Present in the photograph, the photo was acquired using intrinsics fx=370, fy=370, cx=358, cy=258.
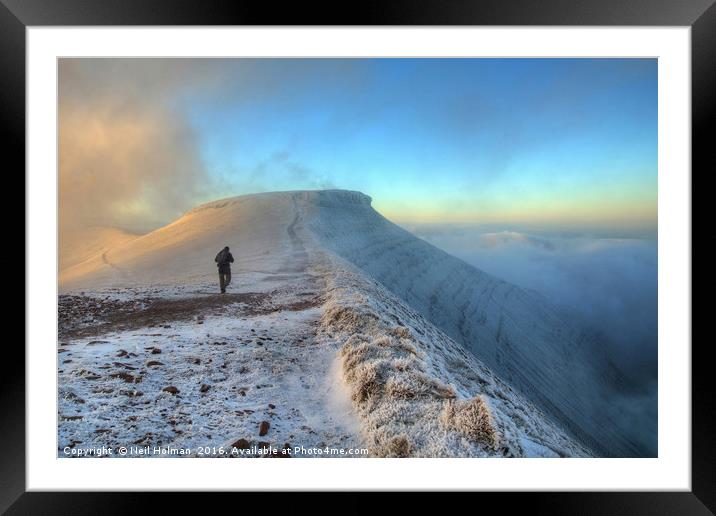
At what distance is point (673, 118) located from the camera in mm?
5020

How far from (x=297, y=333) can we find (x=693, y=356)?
19.3 ft

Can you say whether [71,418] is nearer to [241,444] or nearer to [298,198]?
[241,444]

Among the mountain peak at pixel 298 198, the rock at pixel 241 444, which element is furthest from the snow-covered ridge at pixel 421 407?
the mountain peak at pixel 298 198

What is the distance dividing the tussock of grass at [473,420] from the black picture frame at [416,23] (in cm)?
91

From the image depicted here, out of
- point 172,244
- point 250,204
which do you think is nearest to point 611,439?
point 172,244

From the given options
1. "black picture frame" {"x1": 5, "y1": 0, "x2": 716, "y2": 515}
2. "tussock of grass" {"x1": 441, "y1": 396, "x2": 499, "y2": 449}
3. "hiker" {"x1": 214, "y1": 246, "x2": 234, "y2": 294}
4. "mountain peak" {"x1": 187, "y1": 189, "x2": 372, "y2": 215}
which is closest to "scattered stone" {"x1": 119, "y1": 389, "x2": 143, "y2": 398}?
"black picture frame" {"x1": 5, "y1": 0, "x2": 716, "y2": 515}

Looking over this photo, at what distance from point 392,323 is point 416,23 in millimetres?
5278

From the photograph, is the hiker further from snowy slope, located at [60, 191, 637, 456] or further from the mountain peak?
the mountain peak

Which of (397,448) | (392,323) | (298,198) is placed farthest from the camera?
(298,198)

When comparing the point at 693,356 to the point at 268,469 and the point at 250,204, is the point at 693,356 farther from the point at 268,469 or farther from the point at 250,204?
the point at 250,204

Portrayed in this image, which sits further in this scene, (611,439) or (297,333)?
(611,439)

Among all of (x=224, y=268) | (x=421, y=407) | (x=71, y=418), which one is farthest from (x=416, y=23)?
(x=224, y=268)

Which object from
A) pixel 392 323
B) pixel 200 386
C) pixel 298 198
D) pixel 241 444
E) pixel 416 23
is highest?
pixel 298 198

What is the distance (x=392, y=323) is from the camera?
7.69m
